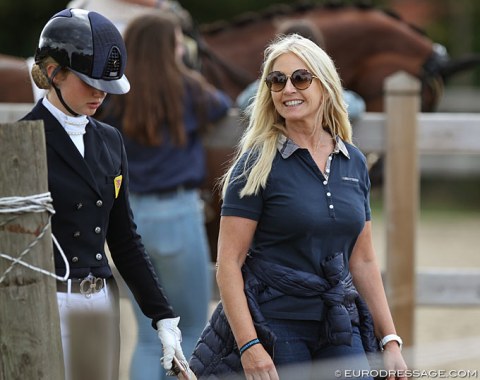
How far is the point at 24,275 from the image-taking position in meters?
2.54

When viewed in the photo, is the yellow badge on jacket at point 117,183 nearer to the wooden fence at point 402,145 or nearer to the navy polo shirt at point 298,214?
the navy polo shirt at point 298,214

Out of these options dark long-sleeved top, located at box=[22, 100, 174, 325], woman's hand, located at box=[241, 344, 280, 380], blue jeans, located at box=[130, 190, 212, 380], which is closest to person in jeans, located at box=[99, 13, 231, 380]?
blue jeans, located at box=[130, 190, 212, 380]

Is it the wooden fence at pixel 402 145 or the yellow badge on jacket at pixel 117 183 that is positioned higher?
the yellow badge on jacket at pixel 117 183

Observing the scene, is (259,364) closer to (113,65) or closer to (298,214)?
(298,214)

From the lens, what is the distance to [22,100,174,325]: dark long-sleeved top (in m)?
2.92

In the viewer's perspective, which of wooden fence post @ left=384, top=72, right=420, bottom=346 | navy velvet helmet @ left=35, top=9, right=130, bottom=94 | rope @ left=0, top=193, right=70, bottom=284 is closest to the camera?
rope @ left=0, top=193, right=70, bottom=284

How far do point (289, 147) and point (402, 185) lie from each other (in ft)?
7.38

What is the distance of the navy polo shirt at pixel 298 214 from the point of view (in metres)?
3.13

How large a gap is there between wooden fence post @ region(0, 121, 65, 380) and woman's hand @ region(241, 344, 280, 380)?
71cm

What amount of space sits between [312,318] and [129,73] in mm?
1965

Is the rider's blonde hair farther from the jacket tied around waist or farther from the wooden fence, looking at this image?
the wooden fence

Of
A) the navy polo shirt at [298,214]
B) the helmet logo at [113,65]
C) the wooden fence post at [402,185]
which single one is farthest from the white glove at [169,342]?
the wooden fence post at [402,185]

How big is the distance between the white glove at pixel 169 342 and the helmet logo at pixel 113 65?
0.77 meters

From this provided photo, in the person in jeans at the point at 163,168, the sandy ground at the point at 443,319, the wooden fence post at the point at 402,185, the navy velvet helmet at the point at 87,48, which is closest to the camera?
the navy velvet helmet at the point at 87,48
